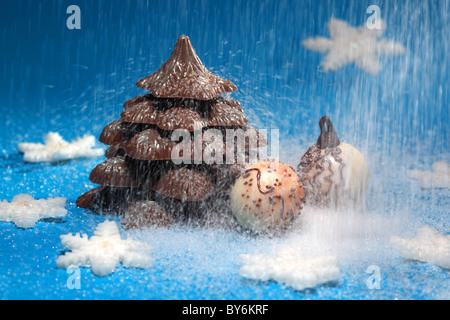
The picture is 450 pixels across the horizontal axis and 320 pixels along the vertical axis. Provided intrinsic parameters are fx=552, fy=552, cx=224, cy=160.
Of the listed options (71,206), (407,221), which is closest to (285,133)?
(407,221)

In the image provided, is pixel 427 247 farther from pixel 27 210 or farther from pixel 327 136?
pixel 27 210

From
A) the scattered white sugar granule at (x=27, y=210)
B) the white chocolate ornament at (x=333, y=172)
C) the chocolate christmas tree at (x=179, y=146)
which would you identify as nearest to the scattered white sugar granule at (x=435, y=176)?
the white chocolate ornament at (x=333, y=172)

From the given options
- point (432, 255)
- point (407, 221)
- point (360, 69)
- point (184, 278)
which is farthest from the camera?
point (360, 69)

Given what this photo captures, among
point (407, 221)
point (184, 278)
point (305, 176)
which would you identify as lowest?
point (184, 278)

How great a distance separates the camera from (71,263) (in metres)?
3.74

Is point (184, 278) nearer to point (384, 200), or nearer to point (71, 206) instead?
point (71, 206)

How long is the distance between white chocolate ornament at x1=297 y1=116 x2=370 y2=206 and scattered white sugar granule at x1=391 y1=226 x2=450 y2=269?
70 centimetres

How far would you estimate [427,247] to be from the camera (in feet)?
12.8

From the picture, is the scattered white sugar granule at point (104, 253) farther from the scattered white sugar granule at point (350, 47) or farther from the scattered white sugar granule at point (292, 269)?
the scattered white sugar granule at point (350, 47)

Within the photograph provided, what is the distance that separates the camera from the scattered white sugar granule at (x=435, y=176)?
228 inches

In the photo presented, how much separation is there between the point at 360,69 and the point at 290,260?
4033 millimetres

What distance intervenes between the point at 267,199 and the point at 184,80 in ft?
3.99

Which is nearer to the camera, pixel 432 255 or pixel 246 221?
pixel 432 255

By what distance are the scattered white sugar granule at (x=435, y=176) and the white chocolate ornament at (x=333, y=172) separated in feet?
4.38
